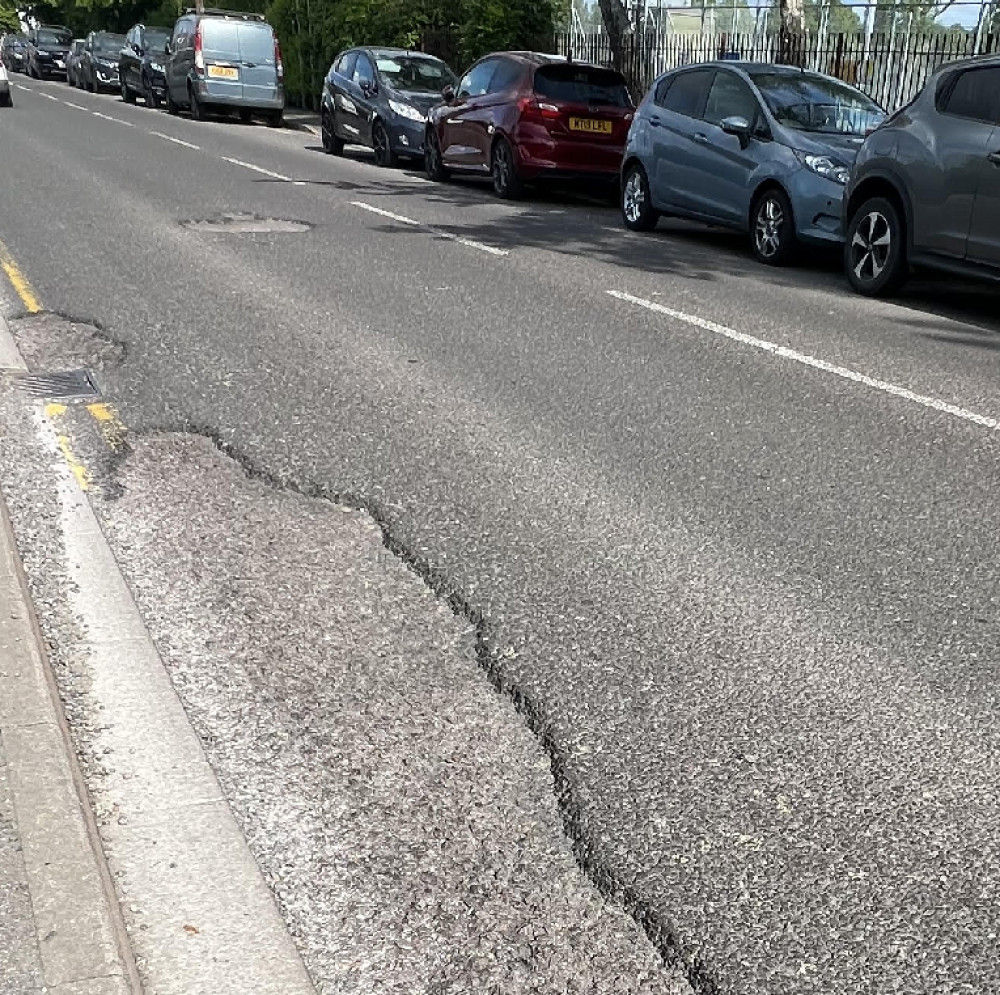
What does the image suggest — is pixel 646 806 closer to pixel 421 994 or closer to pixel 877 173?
pixel 421 994

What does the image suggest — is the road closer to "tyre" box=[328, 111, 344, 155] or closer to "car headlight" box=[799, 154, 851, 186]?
"car headlight" box=[799, 154, 851, 186]

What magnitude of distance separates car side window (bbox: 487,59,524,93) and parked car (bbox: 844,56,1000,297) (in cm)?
707

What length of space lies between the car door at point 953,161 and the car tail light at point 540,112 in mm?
6705

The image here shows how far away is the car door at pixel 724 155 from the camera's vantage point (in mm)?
11977

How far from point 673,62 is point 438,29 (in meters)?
7.02

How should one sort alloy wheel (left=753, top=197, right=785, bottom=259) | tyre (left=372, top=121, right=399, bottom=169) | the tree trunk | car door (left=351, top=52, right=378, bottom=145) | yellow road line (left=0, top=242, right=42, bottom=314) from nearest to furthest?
1. yellow road line (left=0, top=242, right=42, bottom=314)
2. alloy wheel (left=753, top=197, right=785, bottom=259)
3. tyre (left=372, top=121, right=399, bottom=169)
4. car door (left=351, top=52, right=378, bottom=145)
5. the tree trunk

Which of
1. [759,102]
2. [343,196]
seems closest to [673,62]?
[343,196]

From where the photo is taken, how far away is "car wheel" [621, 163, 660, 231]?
13.5 meters

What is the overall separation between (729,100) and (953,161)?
3.73 metres

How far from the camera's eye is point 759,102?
12.1 metres

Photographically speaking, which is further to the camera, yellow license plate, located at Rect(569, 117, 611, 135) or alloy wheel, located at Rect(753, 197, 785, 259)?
yellow license plate, located at Rect(569, 117, 611, 135)

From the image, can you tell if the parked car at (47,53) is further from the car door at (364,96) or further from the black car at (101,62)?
the car door at (364,96)

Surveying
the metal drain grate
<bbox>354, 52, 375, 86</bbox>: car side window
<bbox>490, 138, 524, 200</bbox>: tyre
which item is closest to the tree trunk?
<bbox>354, 52, 375, 86</bbox>: car side window

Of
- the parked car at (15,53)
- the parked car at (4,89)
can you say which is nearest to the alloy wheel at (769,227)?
the parked car at (4,89)
